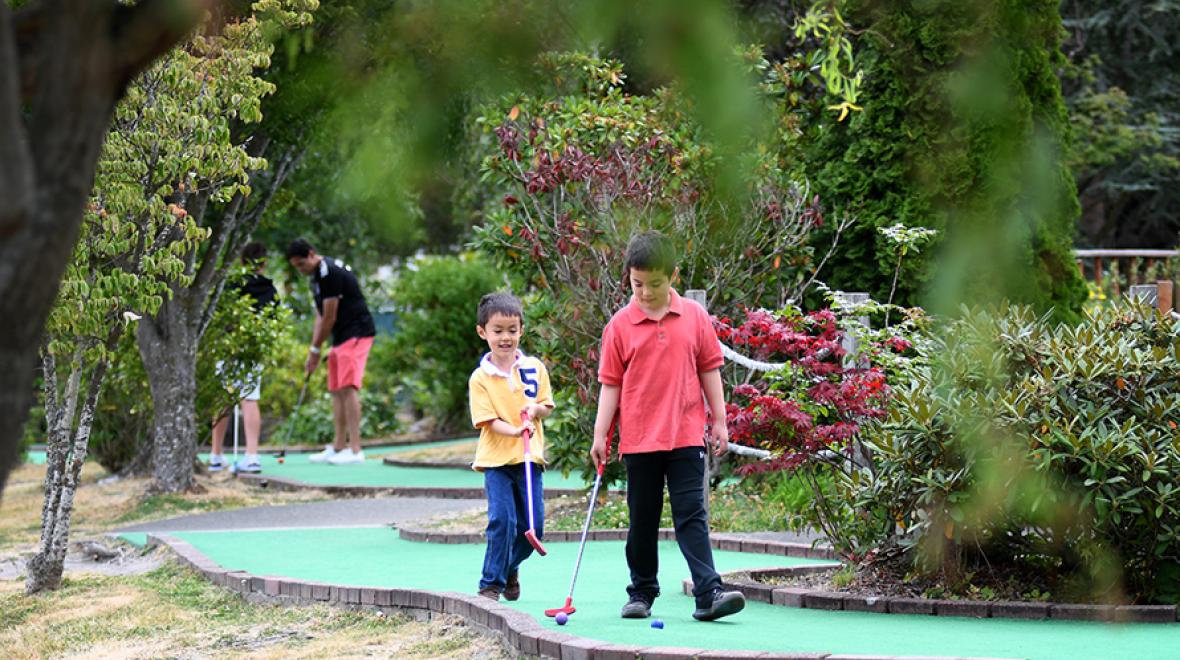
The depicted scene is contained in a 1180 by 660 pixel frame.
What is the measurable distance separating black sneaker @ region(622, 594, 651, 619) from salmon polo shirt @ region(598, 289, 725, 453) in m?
0.61

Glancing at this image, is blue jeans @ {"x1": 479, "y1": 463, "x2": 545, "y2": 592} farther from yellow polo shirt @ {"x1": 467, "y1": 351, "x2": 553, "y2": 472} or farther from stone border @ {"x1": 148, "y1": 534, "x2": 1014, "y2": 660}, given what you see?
stone border @ {"x1": 148, "y1": 534, "x2": 1014, "y2": 660}

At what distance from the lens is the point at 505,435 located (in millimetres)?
7141

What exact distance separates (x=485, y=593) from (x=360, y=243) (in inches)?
738

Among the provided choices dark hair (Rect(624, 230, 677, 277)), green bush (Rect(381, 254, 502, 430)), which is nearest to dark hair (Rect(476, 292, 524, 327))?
dark hair (Rect(624, 230, 677, 277))

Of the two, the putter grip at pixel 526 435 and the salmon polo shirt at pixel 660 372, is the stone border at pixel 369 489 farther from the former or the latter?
the salmon polo shirt at pixel 660 372

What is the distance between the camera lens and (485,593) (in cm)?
701

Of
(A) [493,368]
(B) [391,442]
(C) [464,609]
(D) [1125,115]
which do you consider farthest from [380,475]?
(D) [1125,115]

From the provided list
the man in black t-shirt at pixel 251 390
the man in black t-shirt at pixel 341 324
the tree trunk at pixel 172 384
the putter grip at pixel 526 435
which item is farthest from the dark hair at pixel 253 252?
the putter grip at pixel 526 435

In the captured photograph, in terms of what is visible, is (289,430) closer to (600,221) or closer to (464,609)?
(600,221)

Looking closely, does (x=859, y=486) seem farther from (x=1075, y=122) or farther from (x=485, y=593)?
(x=1075, y=122)

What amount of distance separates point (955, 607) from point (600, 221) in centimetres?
501

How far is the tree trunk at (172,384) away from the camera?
1310 cm

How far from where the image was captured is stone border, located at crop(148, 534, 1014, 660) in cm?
531

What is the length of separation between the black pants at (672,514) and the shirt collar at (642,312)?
0.55 metres
